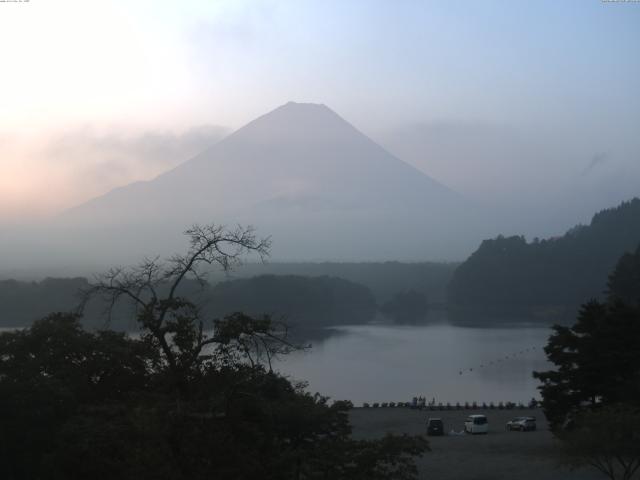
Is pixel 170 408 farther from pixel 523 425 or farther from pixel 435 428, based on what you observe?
pixel 523 425

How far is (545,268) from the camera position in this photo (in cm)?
5441

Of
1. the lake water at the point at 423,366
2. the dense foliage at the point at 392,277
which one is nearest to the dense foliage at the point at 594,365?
the lake water at the point at 423,366

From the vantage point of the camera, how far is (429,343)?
28.2 meters

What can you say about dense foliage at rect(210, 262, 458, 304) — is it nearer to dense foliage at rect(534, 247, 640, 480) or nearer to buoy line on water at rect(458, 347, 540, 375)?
buoy line on water at rect(458, 347, 540, 375)

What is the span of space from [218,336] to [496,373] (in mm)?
18090

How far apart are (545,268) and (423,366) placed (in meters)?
35.5

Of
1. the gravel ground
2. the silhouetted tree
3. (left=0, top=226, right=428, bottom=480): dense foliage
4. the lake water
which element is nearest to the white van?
the gravel ground

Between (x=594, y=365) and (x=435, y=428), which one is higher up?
(x=594, y=365)

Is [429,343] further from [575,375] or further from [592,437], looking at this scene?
[592,437]

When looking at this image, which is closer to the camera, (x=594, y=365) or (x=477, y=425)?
(x=594, y=365)

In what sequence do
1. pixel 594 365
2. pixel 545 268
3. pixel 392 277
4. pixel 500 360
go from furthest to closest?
pixel 392 277 < pixel 545 268 < pixel 500 360 < pixel 594 365

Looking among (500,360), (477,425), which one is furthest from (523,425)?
(500,360)

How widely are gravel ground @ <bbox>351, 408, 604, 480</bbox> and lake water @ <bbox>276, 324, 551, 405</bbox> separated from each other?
2.62 m

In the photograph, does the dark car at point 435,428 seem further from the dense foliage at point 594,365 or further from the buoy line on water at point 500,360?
the buoy line on water at point 500,360
